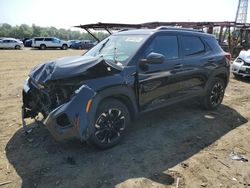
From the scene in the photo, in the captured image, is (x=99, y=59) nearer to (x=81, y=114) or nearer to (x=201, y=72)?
(x=81, y=114)

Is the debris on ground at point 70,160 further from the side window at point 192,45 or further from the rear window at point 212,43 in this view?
the rear window at point 212,43

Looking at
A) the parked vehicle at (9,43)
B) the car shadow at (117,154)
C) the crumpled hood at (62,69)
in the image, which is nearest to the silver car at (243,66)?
the car shadow at (117,154)

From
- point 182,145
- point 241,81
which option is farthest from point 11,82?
point 241,81

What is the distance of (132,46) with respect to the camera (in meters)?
4.25

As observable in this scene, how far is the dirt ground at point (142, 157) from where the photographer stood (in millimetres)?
3193

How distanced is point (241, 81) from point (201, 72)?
5222 millimetres

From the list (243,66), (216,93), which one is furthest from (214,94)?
(243,66)

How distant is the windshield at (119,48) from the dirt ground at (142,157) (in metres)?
1.35

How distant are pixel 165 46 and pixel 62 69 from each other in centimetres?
197

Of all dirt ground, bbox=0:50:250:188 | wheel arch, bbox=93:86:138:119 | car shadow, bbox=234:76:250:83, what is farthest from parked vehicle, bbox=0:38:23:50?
wheel arch, bbox=93:86:138:119

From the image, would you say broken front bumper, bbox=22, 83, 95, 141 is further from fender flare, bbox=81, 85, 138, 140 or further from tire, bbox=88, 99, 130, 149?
tire, bbox=88, 99, 130, 149

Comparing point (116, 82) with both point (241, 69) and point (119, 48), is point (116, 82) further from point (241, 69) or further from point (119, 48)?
point (241, 69)

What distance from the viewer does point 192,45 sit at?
515cm

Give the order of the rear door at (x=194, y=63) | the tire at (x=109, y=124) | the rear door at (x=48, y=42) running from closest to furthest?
1. the tire at (x=109, y=124)
2. the rear door at (x=194, y=63)
3. the rear door at (x=48, y=42)
